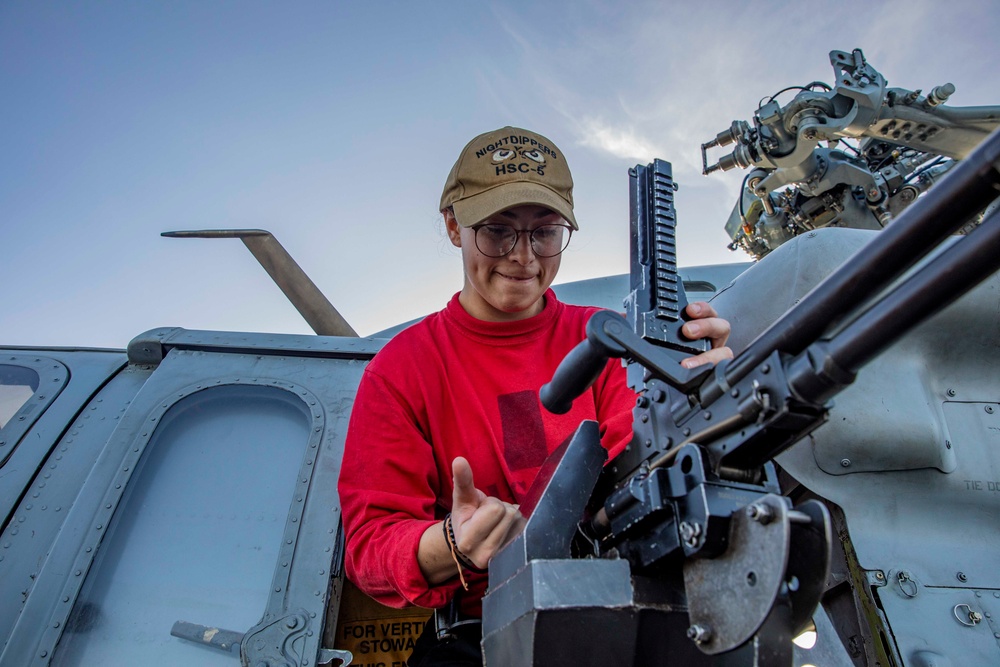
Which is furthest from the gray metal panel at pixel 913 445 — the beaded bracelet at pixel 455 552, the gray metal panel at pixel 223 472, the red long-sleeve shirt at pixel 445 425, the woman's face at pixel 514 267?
the gray metal panel at pixel 223 472

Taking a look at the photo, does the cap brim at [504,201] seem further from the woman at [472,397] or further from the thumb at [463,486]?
the thumb at [463,486]

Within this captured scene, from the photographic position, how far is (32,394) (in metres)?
3.16

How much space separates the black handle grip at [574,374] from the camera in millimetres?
1455

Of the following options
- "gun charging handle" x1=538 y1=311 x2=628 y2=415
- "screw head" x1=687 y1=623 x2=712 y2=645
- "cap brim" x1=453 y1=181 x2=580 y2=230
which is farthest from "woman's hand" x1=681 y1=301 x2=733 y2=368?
"cap brim" x1=453 y1=181 x2=580 y2=230

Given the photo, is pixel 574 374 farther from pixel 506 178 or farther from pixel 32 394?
pixel 32 394

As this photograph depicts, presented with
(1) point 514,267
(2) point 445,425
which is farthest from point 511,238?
(2) point 445,425

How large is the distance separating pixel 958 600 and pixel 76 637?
9.54 ft

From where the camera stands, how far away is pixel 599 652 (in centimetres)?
126

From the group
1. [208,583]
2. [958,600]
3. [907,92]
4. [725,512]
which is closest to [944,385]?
[958,600]

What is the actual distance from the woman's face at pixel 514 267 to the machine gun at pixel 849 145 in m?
3.84

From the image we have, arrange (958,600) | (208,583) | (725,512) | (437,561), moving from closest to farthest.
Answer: (725,512)
(437,561)
(958,600)
(208,583)

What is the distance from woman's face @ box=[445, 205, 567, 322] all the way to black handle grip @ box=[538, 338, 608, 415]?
0.70 metres

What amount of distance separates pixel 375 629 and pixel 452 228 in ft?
5.12

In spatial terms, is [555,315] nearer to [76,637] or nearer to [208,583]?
[208,583]
